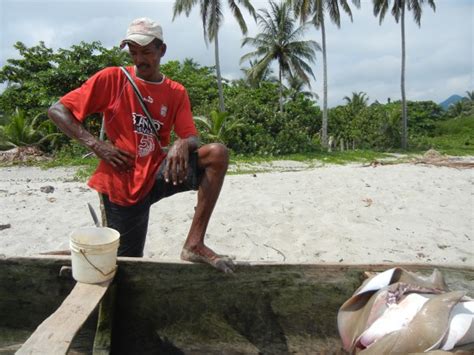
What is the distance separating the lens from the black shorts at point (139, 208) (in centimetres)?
254

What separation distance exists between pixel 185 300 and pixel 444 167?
8772 mm

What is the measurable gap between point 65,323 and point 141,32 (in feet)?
5.12

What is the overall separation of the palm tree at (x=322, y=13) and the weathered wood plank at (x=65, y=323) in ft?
65.6

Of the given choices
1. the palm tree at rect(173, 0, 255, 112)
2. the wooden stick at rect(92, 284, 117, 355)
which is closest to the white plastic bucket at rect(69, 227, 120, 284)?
the wooden stick at rect(92, 284, 117, 355)

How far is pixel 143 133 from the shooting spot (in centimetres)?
260

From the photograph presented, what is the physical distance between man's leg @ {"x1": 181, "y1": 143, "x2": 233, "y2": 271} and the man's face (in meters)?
0.58

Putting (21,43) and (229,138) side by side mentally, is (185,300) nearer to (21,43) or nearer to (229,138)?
(229,138)

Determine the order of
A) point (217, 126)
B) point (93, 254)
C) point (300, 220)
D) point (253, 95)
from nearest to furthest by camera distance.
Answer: point (93, 254)
point (300, 220)
point (217, 126)
point (253, 95)

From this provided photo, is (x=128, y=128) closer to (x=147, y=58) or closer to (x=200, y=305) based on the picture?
(x=147, y=58)

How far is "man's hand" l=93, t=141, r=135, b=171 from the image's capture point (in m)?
2.44

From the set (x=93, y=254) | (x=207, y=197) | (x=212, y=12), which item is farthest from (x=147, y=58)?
(x=212, y=12)

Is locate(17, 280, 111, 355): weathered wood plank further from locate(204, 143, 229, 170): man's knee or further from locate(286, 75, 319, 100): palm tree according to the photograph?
locate(286, 75, 319, 100): palm tree

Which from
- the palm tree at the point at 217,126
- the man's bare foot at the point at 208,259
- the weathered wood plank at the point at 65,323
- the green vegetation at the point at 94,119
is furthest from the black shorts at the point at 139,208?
the palm tree at the point at 217,126

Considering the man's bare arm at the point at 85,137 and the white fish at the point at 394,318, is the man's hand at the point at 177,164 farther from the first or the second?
the white fish at the point at 394,318
